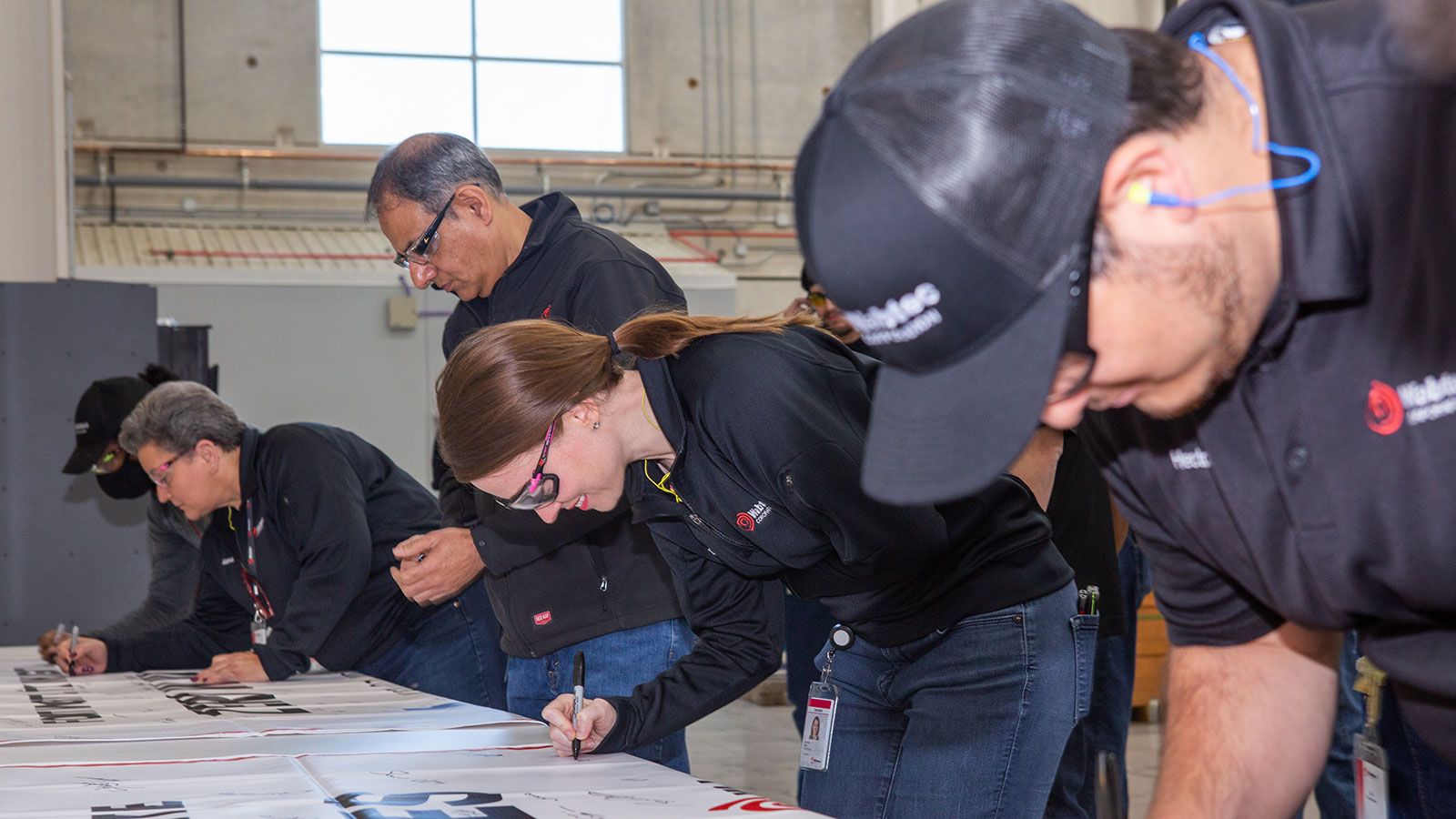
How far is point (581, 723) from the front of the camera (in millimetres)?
1434

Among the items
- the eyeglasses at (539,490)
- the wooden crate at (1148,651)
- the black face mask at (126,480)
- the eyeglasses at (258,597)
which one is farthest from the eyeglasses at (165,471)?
the wooden crate at (1148,651)

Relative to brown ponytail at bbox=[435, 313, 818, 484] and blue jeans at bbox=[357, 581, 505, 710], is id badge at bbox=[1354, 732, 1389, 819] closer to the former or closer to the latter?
brown ponytail at bbox=[435, 313, 818, 484]

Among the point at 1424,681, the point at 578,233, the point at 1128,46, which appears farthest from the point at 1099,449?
the point at 578,233

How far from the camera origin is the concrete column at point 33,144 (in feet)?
12.4

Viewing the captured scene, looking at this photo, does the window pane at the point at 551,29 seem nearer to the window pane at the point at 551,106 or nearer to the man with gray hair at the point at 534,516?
the window pane at the point at 551,106

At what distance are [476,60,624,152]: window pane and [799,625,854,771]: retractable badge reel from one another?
7.00 meters

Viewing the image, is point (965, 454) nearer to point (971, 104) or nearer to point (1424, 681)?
point (971, 104)

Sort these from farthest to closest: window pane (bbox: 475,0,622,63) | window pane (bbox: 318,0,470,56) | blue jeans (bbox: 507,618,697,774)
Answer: window pane (bbox: 475,0,622,63), window pane (bbox: 318,0,470,56), blue jeans (bbox: 507,618,697,774)

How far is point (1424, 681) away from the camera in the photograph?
2.80ft

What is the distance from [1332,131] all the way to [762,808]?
2.41 ft

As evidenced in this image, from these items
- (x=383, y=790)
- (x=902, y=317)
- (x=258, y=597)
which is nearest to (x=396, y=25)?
(x=258, y=597)

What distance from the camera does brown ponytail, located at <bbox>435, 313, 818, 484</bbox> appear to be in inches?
57.4

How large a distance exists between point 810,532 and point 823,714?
0.27 meters

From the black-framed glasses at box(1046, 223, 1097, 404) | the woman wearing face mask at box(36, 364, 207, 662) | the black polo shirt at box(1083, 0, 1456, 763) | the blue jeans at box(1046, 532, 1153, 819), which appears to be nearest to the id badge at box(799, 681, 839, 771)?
the black polo shirt at box(1083, 0, 1456, 763)
